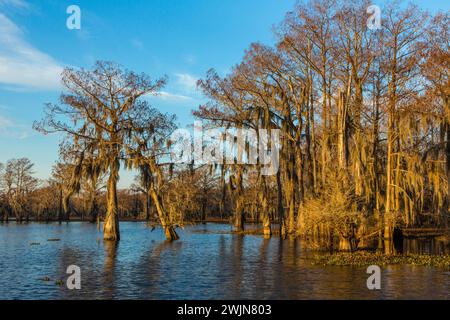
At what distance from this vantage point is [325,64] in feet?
117

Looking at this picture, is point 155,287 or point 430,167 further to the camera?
point 430,167

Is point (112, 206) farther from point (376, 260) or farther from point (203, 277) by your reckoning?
point (376, 260)

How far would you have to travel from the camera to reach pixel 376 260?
23.3m

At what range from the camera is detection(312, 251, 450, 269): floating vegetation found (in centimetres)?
2228

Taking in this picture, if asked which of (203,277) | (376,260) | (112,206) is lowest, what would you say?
(203,277)

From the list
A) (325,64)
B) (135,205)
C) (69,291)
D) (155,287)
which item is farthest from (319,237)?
(135,205)

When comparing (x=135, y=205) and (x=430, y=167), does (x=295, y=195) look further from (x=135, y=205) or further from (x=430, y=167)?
(x=135, y=205)

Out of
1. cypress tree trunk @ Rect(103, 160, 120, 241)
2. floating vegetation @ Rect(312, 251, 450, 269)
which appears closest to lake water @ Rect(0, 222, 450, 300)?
floating vegetation @ Rect(312, 251, 450, 269)

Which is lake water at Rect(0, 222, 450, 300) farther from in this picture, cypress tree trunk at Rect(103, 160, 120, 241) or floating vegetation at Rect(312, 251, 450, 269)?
cypress tree trunk at Rect(103, 160, 120, 241)

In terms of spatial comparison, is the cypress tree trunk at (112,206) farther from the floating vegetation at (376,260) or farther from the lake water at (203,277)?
the floating vegetation at (376,260)

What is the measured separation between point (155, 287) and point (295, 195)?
1072 inches

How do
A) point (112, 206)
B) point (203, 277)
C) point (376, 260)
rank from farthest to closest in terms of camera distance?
point (112, 206) → point (376, 260) → point (203, 277)

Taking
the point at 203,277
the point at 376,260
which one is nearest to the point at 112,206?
the point at 203,277

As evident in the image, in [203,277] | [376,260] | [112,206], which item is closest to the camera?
[203,277]
